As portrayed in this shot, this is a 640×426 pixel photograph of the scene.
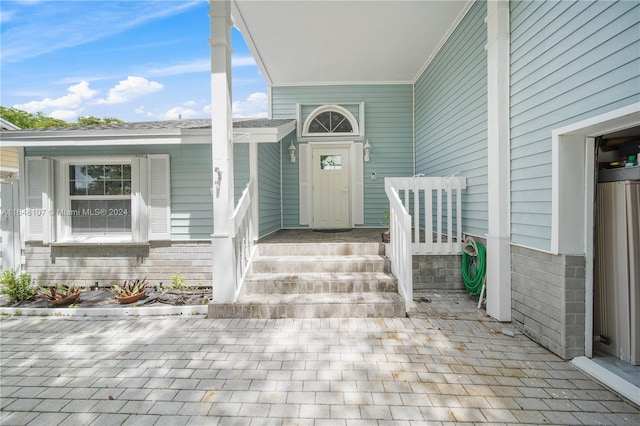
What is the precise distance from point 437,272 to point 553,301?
5.07ft

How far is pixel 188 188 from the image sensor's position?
4465 millimetres

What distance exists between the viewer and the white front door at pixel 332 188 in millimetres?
6352

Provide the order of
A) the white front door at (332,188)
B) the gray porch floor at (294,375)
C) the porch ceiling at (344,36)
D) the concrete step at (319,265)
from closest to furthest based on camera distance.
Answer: the gray porch floor at (294,375)
the concrete step at (319,265)
the porch ceiling at (344,36)
the white front door at (332,188)

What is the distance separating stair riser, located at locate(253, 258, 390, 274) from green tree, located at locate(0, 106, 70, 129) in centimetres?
2545

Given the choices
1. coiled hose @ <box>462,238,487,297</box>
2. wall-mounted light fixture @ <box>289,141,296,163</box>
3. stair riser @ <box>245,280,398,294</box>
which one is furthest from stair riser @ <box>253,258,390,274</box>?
wall-mounted light fixture @ <box>289,141,296,163</box>

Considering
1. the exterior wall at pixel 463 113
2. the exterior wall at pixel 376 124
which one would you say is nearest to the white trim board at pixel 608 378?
the exterior wall at pixel 463 113

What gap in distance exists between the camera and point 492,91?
3.17m

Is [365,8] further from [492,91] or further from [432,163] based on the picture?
[432,163]

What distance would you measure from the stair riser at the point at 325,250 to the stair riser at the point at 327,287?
669mm

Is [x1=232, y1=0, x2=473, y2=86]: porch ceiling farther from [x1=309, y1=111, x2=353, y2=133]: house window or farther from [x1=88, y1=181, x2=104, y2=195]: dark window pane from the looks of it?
[x1=88, y1=181, x2=104, y2=195]: dark window pane

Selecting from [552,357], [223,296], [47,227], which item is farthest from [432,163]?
[47,227]

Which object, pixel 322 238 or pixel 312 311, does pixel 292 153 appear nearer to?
pixel 322 238

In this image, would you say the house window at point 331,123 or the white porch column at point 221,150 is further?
the house window at point 331,123

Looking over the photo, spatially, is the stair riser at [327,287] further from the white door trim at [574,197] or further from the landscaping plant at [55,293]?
the landscaping plant at [55,293]
